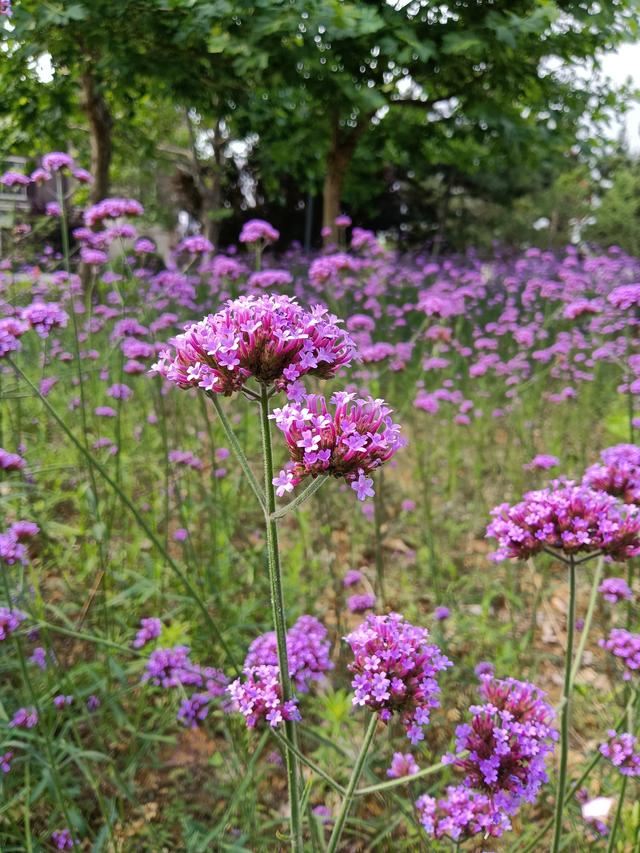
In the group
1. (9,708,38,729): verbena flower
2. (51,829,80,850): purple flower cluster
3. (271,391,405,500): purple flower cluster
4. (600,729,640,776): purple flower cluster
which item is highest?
(271,391,405,500): purple flower cluster

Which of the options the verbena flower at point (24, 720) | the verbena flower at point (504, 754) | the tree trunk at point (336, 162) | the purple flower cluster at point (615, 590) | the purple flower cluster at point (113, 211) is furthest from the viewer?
the tree trunk at point (336, 162)

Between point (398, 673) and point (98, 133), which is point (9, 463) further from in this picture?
point (98, 133)

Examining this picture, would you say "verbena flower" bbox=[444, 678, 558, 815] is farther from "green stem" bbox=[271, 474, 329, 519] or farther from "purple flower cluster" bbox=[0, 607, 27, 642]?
"purple flower cluster" bbox=[0, 607, 27, 642]

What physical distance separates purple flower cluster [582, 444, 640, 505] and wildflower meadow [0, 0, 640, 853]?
1 centimetres

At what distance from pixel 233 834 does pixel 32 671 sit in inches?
38.7

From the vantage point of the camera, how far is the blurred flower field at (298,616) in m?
0.98

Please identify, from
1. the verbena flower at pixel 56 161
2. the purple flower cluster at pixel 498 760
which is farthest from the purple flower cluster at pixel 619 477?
the verbena flower at pixel 56 161

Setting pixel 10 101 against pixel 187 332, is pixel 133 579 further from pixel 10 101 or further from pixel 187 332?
pixel 10 101

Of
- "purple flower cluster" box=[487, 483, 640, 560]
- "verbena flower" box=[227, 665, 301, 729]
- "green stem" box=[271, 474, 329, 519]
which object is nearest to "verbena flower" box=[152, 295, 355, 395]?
"green stem" box=[271, 474, 329, 519]

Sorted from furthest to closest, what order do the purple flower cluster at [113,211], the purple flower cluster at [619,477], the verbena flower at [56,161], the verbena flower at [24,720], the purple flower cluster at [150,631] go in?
the purple flower cluster at [113,211] < the verbena flower at [56,161] < the purple flower cluster at [150,631] < the verbena flower at [24,720] < the purple flower cluster at [619,477]

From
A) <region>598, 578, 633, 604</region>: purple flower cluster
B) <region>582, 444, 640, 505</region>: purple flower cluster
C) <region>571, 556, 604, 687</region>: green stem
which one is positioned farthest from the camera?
<region>598, 578, 633, 604</region>: purple flower cluster

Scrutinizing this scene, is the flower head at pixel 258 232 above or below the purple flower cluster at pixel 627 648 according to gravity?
above

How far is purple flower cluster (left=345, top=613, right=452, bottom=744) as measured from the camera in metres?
0.98

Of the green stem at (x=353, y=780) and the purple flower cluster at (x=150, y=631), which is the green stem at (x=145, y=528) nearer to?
the green stem at (x=353, y=780)
